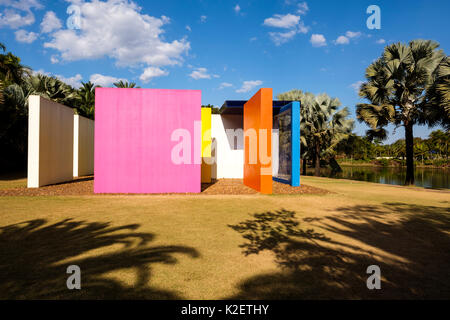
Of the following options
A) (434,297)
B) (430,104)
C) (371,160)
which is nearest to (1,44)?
(434,297)

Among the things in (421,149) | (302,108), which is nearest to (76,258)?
(302,108)

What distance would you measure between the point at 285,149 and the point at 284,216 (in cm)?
743

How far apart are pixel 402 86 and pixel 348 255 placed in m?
13.7

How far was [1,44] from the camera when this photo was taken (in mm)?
18328

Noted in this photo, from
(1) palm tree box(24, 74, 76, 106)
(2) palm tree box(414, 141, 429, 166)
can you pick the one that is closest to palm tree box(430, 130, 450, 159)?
(2) palm tree box(414, 141, 429, 166)

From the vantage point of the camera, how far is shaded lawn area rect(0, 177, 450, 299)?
108 inches

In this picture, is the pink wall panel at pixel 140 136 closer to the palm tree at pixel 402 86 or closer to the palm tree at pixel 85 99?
the palm tree at pixel 402 86

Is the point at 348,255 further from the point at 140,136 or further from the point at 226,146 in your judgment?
the point at 226,146

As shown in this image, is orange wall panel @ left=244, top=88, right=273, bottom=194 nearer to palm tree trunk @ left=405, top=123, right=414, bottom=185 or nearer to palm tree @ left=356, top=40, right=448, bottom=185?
palm tree @ left=356, top=40, right=448, bottom=185

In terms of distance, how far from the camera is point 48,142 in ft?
38.2

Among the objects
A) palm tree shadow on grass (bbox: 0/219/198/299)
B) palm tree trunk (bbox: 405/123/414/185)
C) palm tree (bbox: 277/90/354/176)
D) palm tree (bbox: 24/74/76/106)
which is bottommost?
palm tree shadow on grass (bbox: 0/219/198/299)

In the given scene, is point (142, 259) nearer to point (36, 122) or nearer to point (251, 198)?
point (251, 198)

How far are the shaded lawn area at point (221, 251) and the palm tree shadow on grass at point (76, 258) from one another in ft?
0.05

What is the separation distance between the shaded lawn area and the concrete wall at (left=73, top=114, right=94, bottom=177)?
29.6ft
